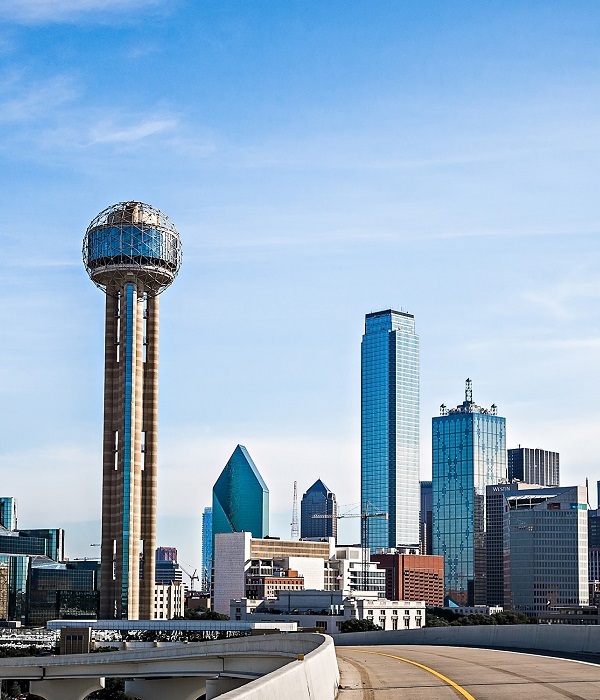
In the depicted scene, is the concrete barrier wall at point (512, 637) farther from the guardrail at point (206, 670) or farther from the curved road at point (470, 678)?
the guardrail at point (206, 670)

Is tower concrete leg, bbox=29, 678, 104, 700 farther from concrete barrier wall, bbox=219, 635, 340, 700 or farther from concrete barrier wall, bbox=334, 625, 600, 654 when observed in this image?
concrete barrier wall, bbox=219, 635, 340, 700

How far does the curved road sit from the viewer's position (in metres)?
29.4

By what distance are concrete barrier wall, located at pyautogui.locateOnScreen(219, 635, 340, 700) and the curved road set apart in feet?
3.18

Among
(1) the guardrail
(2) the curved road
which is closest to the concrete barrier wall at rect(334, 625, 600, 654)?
(2) the curved road

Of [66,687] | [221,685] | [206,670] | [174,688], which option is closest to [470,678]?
[221,685]

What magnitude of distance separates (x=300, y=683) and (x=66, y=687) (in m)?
74.1

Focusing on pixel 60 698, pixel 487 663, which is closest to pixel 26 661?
pixel 60 698

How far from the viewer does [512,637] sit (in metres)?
60.4

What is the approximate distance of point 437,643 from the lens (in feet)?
247

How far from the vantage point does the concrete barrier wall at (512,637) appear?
168 ft

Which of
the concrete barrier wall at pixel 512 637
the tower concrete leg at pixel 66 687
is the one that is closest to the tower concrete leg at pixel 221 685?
the concrete barrier wall at pixel 512 637

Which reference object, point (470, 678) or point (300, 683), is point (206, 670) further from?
point (300, 683)

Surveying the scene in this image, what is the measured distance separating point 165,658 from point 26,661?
2995 cm

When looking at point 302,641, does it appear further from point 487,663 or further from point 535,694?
point 535,694
